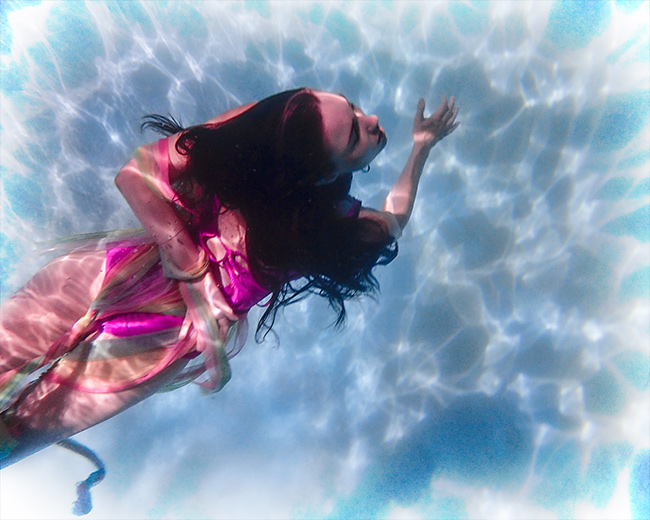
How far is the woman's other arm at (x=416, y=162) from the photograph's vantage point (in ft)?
7.07

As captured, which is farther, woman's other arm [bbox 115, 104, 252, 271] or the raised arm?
the raised arm

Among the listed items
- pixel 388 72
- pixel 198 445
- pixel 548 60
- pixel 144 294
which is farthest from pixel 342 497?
pixel 548 60

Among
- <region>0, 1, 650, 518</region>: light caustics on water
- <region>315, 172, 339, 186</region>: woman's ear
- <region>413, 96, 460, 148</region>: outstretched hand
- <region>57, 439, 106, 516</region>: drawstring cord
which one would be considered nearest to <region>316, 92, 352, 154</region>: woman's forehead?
<region>315, 172, 339, 186</region>: woman's ear

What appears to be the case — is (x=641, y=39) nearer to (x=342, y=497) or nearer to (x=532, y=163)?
(x=532, y=163)

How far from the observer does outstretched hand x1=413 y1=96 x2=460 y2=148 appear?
7.82 feet

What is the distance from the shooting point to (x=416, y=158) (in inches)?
91.9

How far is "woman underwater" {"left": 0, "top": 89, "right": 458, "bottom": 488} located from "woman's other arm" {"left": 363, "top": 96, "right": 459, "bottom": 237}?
23 centimetres

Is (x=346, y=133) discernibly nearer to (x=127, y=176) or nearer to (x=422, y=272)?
(x=127, y=176)

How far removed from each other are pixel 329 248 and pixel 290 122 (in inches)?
22.2

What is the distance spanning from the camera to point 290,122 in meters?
1.34

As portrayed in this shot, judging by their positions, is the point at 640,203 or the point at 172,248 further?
the point at 640,203

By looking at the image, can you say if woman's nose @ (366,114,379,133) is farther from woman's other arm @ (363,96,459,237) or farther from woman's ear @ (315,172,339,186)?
woman's other arm @ (363,96,459,237)

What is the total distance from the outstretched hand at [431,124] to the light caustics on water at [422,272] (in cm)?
218

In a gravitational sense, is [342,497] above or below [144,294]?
below
